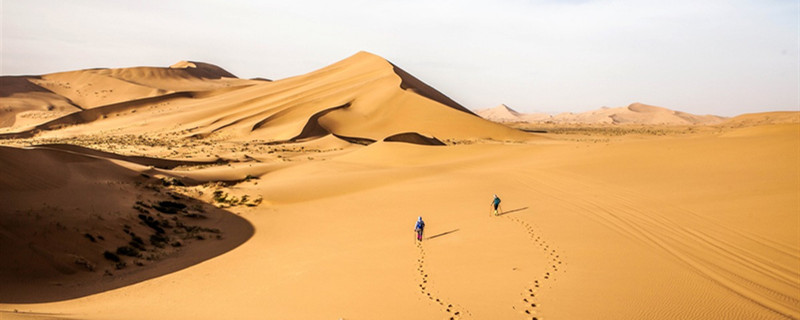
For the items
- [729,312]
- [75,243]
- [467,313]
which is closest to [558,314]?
[467,313]

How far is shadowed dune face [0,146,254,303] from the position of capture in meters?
8.54

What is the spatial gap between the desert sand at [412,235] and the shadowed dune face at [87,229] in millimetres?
47

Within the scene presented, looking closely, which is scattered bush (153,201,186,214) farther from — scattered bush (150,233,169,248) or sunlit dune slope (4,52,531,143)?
sunlit dune slope (4,52,531,143)

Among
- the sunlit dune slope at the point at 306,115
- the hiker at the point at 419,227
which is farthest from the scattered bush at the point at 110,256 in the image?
the sunlit dune slope at the point at 306,115

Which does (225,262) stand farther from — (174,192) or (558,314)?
(174,192)

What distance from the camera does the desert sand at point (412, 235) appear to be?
6.78 metres

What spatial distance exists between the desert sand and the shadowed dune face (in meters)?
0.05

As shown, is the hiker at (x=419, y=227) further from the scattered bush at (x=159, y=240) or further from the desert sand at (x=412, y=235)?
the scattered bush at (x=159, y=240)

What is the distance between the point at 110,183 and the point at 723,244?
15.2 metres

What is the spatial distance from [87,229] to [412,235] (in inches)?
264

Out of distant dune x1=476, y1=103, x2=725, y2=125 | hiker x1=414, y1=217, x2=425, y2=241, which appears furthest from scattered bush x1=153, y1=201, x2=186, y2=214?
distant dune x1=476, y1=103, x2=725, y2=125

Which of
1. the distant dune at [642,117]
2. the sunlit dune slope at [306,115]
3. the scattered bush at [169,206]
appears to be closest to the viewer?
the scattered bush at [169,206]

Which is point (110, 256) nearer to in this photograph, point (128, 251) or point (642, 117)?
point (128, 251)

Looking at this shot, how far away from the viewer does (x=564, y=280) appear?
24.1 ft
